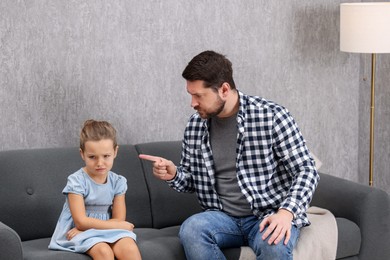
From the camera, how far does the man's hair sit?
122 inches

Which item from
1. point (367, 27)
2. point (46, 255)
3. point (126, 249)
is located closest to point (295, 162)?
point (126, 249)

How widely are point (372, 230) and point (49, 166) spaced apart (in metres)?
1.40

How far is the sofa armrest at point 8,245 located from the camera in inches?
107

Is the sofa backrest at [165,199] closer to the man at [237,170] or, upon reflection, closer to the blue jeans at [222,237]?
the man at [237,170]

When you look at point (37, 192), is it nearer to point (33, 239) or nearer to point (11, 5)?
point (33, 239)

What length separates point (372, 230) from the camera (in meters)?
3.47

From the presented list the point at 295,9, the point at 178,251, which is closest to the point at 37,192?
the point at 178,251

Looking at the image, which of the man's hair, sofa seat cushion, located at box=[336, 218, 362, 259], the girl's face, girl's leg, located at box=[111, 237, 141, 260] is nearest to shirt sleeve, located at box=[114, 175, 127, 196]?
the girl's face

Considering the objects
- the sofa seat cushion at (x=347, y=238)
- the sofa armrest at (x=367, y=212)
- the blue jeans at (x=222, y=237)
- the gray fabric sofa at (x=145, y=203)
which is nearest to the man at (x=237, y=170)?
the blue jeans at (x=222, y=237)

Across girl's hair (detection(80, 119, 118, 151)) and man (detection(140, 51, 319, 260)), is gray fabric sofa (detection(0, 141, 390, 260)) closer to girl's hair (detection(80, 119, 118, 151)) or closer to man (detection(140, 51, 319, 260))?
man (detection(140, 51, 319, 260))

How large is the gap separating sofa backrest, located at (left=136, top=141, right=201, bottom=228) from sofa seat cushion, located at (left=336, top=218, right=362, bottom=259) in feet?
2.26

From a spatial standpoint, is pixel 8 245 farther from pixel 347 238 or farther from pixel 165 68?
pixel 165 68

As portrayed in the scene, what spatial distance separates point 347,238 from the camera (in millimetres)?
3361

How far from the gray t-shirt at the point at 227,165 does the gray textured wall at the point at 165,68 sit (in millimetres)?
783
